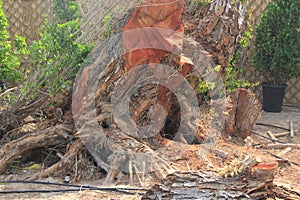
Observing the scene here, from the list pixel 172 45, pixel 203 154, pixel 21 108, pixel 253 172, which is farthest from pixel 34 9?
pixel 253 172

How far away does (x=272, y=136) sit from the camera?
18.0ft

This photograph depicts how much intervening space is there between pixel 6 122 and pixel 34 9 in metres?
4.40

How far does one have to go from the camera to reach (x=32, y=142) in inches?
155

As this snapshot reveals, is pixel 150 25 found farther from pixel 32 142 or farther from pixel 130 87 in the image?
pixel 32 142

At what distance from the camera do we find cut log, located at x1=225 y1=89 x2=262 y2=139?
15.8ft

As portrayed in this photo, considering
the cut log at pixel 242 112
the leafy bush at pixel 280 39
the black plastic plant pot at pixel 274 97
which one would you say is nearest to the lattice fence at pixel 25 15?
the leafy bush at pixel 280 39

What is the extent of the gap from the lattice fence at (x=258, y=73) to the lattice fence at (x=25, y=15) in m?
3.68

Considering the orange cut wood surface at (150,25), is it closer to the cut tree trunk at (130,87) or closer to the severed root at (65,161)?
the cut tree trunk at (130,87)

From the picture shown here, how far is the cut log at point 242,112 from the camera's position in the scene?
15.8 ft

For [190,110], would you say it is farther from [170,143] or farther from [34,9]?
[34,9]

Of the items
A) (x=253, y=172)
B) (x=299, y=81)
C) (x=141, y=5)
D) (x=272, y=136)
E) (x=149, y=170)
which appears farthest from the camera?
(x=299, y=81)

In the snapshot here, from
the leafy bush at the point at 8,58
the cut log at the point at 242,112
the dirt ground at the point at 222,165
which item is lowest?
the dirt ground at the point at 222,165

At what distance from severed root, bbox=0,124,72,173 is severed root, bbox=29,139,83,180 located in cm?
21

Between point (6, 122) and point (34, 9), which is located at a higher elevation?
point (34, 9)
